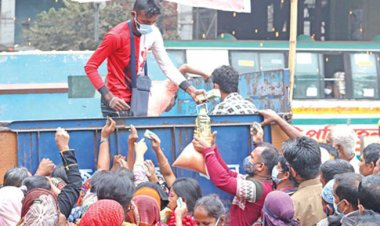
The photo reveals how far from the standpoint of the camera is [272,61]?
15.1 meters

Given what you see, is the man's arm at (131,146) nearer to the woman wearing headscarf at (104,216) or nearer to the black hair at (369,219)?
the woman wearing headscarf at (104,216)

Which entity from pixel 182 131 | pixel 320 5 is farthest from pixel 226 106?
pixel 320 5

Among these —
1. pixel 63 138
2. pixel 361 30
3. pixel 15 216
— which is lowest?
pixel 15 216

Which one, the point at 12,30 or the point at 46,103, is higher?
the point at 12,30

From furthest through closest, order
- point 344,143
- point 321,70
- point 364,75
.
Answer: point 364,75, point 321,70, point 344,143

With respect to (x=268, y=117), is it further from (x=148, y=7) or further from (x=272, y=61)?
(x=272, y=61)

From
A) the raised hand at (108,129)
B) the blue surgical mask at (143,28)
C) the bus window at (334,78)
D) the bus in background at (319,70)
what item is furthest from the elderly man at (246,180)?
the bus window at (334,78)

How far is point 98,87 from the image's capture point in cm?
729

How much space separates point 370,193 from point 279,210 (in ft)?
2.36

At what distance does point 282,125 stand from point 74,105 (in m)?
4.69

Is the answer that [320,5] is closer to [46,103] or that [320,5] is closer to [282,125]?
[46,103]

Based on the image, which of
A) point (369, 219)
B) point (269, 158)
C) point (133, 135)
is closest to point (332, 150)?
point (269, 158)

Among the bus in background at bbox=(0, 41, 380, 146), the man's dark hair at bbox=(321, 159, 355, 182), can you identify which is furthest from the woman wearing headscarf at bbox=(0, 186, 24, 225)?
the bus in background at bbox=(0, 41, 380, 146)

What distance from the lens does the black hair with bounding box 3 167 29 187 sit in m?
6.19
